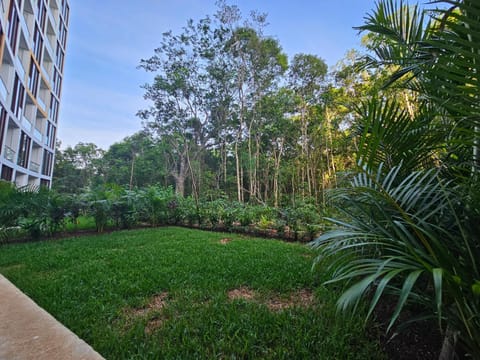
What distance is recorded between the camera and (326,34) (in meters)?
5.95

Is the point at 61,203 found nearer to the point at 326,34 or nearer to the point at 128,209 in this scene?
the point at 128,209

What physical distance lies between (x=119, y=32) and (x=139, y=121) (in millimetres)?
5043

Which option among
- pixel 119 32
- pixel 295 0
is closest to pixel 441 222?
pixel 295 0

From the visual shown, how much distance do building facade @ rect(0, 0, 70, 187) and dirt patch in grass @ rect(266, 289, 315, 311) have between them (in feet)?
32.9

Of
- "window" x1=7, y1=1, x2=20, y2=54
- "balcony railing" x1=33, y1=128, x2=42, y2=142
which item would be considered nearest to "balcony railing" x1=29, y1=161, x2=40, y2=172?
"balcony railing" x1=33, y1=128, x2=42, y2=142

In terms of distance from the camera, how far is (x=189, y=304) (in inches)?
73.5

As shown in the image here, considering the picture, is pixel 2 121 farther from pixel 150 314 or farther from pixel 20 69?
pixel 150 314

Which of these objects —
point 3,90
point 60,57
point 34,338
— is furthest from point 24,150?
point 34,338

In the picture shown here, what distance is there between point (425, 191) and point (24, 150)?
14.0 meters

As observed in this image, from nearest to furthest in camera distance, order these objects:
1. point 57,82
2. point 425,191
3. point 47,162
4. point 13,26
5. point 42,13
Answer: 1. point 425,191
2. point 13,26
3. point 42,13
4. point 47,162
5. point 57,82

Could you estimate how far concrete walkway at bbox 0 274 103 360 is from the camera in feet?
3.62

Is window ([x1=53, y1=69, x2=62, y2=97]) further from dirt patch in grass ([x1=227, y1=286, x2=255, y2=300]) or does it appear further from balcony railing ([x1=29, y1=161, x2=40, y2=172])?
dirt patch in grass ([x1=227, y1=286, x2=255, y2=300])

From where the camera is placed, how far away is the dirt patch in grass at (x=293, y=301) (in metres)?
1.87

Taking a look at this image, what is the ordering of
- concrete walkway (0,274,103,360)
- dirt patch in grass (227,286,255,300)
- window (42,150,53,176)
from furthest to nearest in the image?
window (42,150,53,176) → dirt patch in grass (227,286,255,300) → concrete walkway (0,274,103,360)
